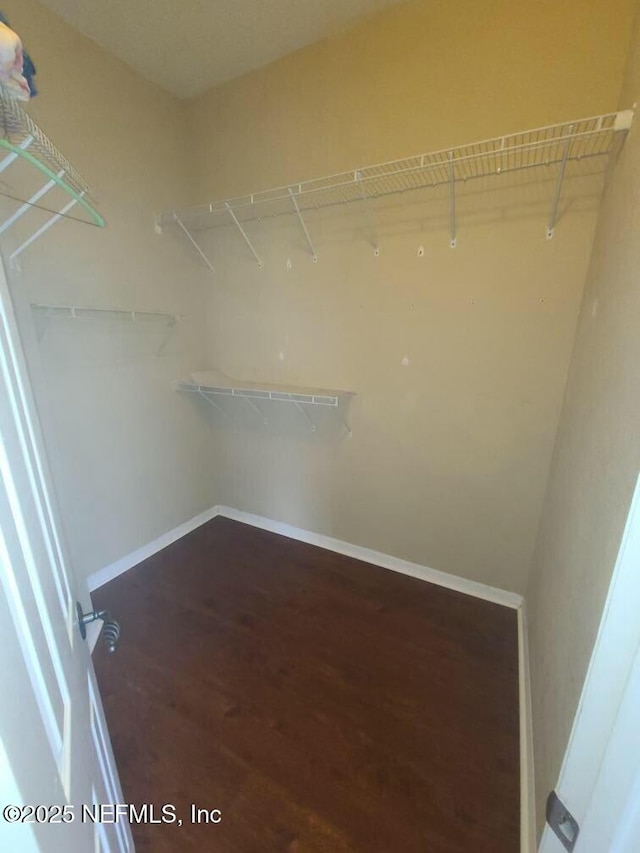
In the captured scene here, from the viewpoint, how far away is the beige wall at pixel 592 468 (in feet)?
2.54

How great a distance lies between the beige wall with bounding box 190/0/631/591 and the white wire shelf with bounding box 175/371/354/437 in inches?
3.3

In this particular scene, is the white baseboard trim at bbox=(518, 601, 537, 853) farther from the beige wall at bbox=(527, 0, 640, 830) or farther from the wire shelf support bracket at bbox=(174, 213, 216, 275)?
the wire shelf support bracket at bbox=(174, 213, 216, 275)

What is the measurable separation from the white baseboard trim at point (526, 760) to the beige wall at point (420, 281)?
1.39 feet

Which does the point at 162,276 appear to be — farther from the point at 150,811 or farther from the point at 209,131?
the point at 150,811

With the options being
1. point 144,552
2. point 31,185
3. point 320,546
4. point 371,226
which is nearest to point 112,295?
point 31,185

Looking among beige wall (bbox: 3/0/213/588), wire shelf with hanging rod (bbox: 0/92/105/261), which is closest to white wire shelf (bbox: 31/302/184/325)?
beige wall (bbox: 3/0/213/588)

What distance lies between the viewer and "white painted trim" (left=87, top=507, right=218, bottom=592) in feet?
7.17

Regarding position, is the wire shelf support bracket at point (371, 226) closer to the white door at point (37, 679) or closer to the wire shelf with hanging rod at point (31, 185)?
the wire shelf with hanging rod at point (31, 185)

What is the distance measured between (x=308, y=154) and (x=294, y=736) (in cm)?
274

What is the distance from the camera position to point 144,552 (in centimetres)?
244

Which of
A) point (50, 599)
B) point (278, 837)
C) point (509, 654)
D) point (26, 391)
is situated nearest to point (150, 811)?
point (278, 837)

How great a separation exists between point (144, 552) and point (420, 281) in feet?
7.81

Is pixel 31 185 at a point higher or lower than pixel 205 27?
lower

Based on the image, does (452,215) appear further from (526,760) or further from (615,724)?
(526,760)
